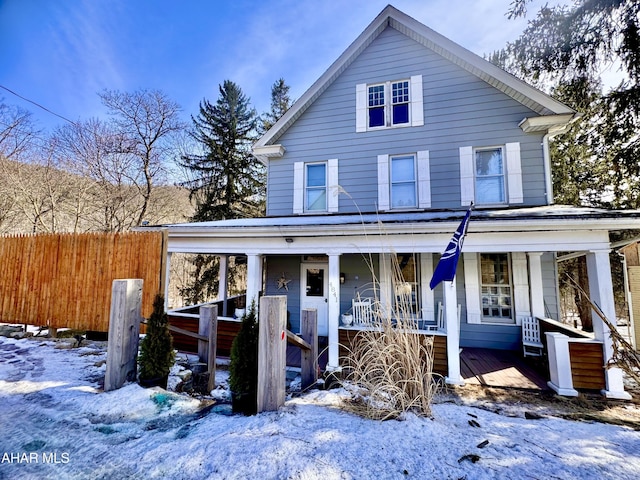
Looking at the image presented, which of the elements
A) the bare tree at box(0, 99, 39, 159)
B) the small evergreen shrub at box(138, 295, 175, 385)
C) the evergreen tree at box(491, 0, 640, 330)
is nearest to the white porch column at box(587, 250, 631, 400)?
the evergreen tree at box(491, 0, 640, 330)

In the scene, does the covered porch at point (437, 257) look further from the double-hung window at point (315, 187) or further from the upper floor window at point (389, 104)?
the upper floor window at point (389, 104)

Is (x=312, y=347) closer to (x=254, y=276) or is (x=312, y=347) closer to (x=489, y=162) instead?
(x=254, y=276)

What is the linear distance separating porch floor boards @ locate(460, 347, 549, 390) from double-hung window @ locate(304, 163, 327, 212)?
4.88 meters

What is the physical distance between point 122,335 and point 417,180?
6597 mm

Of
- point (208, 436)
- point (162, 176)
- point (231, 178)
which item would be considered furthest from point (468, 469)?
point (162, 176)

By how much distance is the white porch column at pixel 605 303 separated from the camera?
4270mm

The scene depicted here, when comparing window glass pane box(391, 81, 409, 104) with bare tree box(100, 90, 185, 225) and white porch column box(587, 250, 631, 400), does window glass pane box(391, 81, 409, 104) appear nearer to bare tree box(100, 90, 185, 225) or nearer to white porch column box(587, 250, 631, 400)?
white porch column box(587, 250, 631, 400)

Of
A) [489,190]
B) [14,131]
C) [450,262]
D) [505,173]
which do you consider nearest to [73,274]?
[450,262]

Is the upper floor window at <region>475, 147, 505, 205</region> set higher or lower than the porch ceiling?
higher

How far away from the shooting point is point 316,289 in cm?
791

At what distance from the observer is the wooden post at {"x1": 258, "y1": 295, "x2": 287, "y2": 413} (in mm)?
2600

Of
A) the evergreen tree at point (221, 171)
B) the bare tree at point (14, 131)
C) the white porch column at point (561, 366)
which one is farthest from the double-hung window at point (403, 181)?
the bare tree at point (14, 131)

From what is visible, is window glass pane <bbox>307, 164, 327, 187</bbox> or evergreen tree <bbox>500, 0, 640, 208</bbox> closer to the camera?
evergreen tree <bbox>500, 0, 640, 208</bbox>

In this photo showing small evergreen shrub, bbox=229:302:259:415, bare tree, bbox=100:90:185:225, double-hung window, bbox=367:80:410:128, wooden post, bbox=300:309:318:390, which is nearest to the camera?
small evergreen shrub, bbox=229:302:259:415
